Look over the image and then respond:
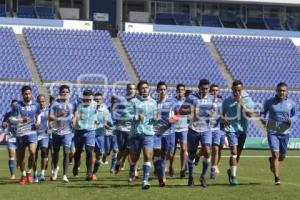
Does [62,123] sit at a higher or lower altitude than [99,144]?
higher

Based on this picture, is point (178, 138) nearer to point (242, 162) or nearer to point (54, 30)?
point (242, 162)

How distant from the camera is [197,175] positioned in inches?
835

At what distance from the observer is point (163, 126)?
60.7 ft

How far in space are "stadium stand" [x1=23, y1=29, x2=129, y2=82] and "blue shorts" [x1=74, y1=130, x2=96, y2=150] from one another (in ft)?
84.8

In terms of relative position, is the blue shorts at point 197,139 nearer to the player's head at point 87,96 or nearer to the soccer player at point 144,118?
the soccer player at point 144,118

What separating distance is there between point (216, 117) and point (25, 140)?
4688 millimetres

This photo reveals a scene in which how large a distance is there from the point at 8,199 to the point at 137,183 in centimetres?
444

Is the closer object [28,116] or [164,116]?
[28,116]

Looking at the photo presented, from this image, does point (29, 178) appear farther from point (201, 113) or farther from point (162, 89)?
point (201, 113)

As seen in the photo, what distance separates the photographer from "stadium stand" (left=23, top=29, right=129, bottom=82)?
151 feet

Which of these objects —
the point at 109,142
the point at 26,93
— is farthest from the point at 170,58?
the point at 26,93

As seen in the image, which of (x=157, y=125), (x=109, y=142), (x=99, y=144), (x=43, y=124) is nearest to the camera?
(x=157, y=125)

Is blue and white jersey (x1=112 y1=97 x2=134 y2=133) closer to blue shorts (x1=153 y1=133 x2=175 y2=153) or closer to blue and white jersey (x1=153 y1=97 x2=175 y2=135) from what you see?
blue shorts (x1=153 y1=133 x2=175 y2=153)

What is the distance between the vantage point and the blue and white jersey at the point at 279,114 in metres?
18.0
